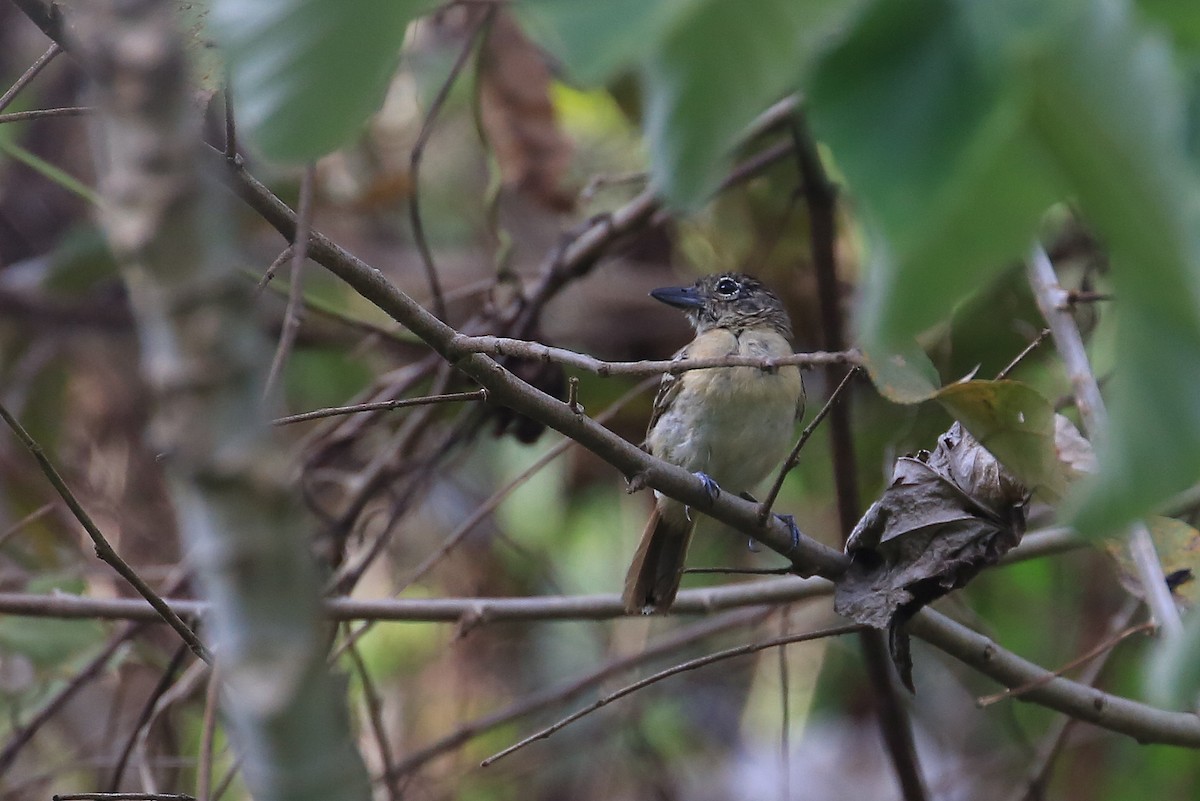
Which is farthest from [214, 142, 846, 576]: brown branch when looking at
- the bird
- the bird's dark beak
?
the bird's dark beak

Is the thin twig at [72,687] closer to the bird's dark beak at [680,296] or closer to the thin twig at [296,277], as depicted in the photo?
the thin twig at [296,277]

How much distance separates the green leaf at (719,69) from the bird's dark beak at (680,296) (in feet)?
11.9

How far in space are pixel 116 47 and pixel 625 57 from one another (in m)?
0.35

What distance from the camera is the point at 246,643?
890 mm

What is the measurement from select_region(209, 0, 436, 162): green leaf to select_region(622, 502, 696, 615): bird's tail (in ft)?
6.91

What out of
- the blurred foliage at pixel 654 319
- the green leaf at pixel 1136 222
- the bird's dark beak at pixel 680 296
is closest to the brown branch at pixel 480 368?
the blurred foliage at pixel 654 319

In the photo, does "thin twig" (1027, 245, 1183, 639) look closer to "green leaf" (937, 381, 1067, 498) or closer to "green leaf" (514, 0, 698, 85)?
"green leaf" (937, 381, 1067, 498)

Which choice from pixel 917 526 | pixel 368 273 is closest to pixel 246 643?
pixel 368 273

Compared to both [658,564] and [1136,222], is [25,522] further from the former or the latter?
[1136,222]

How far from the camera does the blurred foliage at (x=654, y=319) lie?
74 cm

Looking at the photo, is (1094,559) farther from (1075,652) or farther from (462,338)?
(462,338)

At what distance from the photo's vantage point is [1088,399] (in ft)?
8.77

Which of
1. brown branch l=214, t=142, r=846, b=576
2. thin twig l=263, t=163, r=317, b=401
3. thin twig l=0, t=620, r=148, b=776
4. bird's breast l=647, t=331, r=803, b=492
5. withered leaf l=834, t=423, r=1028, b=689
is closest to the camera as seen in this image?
thin twig l=263, t=163, r=317, b=401

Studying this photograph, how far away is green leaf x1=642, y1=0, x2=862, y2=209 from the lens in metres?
0.75
